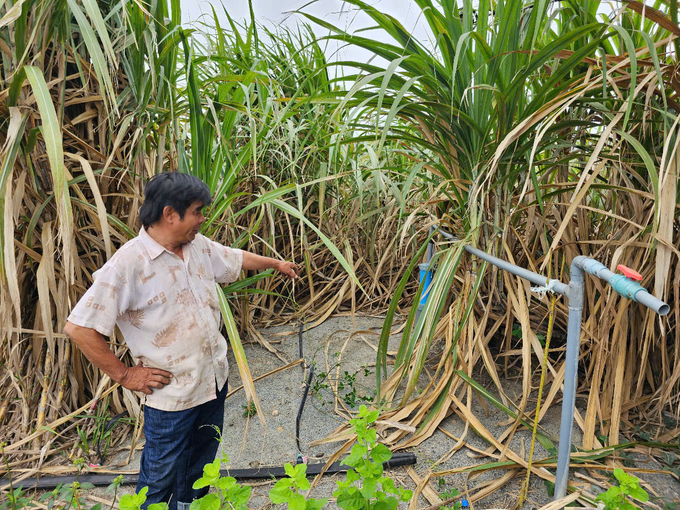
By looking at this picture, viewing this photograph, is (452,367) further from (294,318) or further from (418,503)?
(294,318)

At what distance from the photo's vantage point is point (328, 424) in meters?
1.85

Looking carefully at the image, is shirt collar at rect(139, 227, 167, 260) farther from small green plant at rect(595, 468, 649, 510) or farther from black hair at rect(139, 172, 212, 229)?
small green plant at rect(595, 468, 649, 510)

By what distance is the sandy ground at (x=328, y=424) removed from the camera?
4.41ft

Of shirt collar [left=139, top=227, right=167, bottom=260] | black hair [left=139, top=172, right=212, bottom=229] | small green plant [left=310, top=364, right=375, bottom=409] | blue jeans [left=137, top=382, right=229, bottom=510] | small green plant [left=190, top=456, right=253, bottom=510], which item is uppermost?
black hair [left=139, top=172, right=212, bottom=229]

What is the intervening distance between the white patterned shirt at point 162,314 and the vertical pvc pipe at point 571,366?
0.99 metres

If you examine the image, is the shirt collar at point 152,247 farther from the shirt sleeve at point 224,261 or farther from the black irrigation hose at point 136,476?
the black irrigation hose at point 136,476

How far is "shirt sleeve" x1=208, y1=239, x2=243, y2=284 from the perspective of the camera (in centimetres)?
154

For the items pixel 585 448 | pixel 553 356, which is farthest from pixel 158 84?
pixel 585 448

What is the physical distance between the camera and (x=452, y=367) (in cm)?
158

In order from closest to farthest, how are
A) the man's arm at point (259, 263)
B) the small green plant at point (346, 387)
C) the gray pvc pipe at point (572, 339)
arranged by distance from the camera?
the gray pvc pipe at point (572, 339), the man's arm at point (259, 263), the small green plant at point (346, 387)

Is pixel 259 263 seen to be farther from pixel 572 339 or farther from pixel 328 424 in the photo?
pixel 572 339

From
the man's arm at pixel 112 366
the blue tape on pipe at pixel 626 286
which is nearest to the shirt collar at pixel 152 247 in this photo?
the man's arm at pixel 112 366

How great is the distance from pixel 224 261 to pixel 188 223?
0.30 meters

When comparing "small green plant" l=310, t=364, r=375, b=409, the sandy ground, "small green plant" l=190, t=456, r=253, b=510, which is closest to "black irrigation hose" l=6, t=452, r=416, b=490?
the sandy ground
